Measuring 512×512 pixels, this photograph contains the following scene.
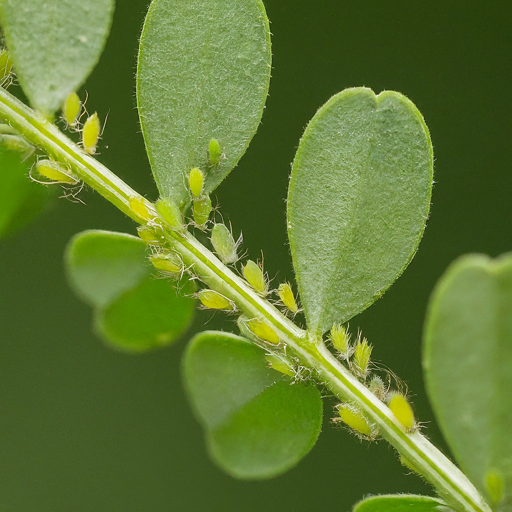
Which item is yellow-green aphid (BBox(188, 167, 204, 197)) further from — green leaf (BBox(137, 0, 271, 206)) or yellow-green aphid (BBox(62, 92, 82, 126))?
yellow-green aphid (BBox(62, 92, 82, 126))

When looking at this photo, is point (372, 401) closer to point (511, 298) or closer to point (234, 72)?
point (511, 298)

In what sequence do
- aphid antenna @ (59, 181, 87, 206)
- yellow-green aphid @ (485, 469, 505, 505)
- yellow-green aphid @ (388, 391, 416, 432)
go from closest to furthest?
yellow-green aphid @ (485, 469, 505, 505) < yellow-green aphid @ (388, 391, 416, 432) < aphid antenna @ (59, 181, 87, 206)

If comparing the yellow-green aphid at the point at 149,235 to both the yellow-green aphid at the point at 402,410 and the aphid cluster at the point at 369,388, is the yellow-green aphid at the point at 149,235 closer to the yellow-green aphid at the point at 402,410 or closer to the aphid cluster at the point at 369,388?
the aphid cluster at the point at 369,388

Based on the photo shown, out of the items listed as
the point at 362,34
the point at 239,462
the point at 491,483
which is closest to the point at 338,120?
the point at 491,483

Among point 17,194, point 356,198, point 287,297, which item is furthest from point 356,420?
point 17,194

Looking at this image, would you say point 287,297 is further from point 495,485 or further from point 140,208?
point 495,485

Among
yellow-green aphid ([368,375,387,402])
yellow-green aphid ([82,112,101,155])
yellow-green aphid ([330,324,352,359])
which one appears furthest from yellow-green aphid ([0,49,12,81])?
yellow-green aphid ([368,375,387,402])
